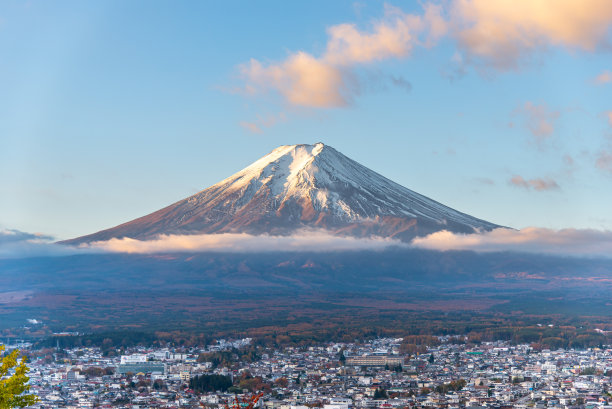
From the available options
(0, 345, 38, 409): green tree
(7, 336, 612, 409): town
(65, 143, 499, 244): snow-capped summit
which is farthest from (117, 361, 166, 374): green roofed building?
(65, 143, 499, 244): snow-capped summit

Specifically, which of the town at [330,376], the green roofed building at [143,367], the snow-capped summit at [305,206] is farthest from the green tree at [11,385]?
the snow-capped summit at [305,206]

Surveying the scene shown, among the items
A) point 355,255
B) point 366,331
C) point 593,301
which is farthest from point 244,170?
point 366,331

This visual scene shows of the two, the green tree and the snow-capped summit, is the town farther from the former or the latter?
the snow-capped summit

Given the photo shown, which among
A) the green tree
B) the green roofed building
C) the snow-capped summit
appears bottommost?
the green roofed building

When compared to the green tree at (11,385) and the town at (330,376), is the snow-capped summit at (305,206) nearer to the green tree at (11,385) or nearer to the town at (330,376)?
the town at (330,376)

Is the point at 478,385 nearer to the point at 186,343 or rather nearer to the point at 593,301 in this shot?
the point at 186,343

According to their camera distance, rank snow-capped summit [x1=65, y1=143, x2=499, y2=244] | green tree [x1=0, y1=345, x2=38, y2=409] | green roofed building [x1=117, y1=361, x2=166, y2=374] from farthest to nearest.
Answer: snow-capped summit [x1=65, y1=143, x2=499, y2=244], green roofed building [x1=117, y1=361, x2=166, y2=374], green tree [x1=0, y1=345, x2=38, y2=409]

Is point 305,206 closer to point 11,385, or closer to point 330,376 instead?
point 330,376

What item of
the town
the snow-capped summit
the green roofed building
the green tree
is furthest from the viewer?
the snow-capped summit

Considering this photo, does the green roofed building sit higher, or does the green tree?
the green tree
